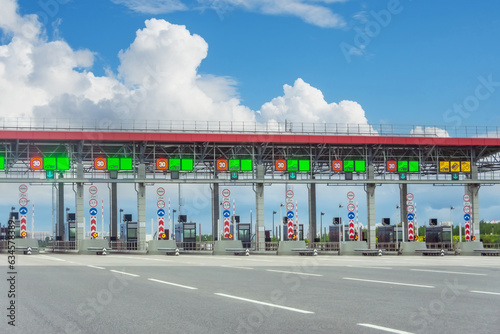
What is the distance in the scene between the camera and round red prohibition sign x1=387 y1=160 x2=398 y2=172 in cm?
5234

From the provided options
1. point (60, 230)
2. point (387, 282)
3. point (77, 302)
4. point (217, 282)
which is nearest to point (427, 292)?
point (387, 282)

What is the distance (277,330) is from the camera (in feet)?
26.7

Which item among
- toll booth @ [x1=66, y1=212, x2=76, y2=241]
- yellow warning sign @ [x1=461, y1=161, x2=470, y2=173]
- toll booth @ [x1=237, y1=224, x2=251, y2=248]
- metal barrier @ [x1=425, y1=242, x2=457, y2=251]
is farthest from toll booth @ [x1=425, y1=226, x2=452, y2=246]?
toll booth @ [x1=66, y1=212, x2=76, y2=241]

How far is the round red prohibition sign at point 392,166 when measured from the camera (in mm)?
52344

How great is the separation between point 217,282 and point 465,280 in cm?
594

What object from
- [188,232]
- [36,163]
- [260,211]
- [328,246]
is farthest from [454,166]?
[36,163]

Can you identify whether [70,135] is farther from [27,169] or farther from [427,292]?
[427,292]

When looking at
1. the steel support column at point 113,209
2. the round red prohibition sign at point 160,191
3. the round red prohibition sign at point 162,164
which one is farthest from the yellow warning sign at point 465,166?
the steel support column at point 113,209

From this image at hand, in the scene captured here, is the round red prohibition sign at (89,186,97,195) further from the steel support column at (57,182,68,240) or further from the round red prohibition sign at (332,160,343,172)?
the round red prohibition sign at (332,160,343,172)

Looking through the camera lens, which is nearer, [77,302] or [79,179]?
[77,302]

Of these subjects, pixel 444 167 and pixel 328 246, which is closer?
pixel 444 167

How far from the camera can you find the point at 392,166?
5253 cm

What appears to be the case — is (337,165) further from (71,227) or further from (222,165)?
(71,227)

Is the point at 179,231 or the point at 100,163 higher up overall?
the point at 100,163
